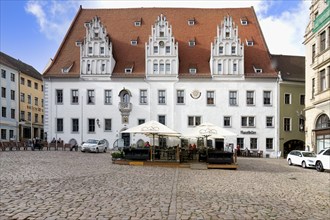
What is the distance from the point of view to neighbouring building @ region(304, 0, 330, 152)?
1238 inches

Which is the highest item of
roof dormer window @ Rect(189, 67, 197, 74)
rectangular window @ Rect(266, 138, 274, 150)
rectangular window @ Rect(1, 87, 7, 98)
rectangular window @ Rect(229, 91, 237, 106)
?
roof dormer window @ Rect(189, 67, 197, 74)

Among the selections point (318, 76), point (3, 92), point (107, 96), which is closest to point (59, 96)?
point (107, 96)

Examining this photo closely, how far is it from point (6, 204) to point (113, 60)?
128 feet

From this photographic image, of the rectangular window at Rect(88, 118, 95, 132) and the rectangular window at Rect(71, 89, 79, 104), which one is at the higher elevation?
the rectangular window at Rect(71, 89, 79, 104)

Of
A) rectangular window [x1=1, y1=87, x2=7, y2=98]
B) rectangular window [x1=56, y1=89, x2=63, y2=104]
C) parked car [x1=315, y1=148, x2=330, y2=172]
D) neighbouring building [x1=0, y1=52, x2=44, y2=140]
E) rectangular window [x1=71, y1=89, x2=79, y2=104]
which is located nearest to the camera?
parked car [x1=315, y1=148, x2=330, y2=172]

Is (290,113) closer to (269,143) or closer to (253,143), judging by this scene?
(269,143)

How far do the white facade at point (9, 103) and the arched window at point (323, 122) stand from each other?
1656 inches

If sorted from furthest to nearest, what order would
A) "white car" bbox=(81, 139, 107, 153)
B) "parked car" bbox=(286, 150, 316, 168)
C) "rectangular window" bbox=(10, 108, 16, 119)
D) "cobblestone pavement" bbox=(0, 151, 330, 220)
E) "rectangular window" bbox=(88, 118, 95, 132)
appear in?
"rectangular window" bbox=(10, 108, 16, 119), "rectangular window" bbox=(88, 118, 95, 132), "white car" bbox=(81, 139, 107, 153), "parked car" bbox=(286, 150, 316, 168), "cobblestone pavement" bbox=(0, 151, 330, 220)

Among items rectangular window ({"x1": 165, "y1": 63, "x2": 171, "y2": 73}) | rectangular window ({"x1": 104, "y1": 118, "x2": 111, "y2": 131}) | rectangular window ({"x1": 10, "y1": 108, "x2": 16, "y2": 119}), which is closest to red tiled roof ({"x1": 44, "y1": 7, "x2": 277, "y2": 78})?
rectangular window ({"x1": 165, "y1": 63, "x2": 171, "y2": 73})

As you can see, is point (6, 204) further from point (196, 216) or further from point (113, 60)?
point (113, 60)

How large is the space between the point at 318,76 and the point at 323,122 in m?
4.24

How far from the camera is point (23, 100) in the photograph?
60.4 m

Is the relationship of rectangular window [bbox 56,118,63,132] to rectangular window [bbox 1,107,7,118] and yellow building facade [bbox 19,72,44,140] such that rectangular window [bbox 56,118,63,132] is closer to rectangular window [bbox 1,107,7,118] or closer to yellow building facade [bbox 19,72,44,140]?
rectangular window [bbox 1,107,7,118]

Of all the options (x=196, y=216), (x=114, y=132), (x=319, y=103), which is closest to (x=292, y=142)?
(x=319, y=103)
